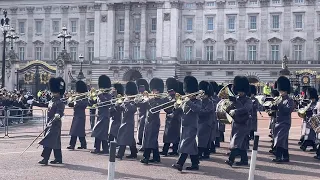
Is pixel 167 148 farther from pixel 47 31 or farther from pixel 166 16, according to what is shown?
pixel 47 31

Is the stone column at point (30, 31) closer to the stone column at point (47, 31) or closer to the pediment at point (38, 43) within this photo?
the pediment at point (38, 43)

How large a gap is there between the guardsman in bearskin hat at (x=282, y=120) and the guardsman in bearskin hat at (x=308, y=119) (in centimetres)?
169

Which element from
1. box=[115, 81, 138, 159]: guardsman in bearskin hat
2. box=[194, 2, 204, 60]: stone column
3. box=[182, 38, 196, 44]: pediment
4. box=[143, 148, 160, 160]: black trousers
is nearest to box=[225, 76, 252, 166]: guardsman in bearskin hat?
box=[143, 148, 160, 160]: black trousers

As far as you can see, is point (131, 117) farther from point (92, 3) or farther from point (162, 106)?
point (92, 3)

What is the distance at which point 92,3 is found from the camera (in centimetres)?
6141

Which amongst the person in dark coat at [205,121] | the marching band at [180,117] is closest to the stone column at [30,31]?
the marching band at [180,117]

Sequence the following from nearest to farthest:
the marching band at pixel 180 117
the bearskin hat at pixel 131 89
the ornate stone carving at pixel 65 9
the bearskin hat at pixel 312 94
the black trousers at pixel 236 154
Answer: the marching band at pixel 180 117, the black trousers at pixel 236 154, the bearskin hat at pixel 131 89, the bearskin hat at pixel 312 94, the ornate stone carving at pixel 65 9

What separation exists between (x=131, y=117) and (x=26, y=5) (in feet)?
179

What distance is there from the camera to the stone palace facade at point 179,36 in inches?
2148

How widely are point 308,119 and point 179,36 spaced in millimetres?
44463

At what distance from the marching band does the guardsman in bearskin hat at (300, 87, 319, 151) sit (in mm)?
56

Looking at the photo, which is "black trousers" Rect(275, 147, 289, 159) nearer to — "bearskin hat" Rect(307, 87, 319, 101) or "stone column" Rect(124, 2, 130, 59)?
"bearskin hat" Rect(307, 87, 319, 101)

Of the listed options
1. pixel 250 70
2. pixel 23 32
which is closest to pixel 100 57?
pixel 23 32

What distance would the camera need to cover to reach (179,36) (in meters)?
58.3
